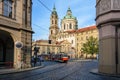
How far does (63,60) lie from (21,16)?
3343 centimetres

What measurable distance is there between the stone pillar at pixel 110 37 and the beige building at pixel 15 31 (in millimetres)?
9712

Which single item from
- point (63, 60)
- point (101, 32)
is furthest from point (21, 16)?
point (63, 60)

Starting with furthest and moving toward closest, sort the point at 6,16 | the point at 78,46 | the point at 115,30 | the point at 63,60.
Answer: the point at 78,46 < the point at 63,60 < the point at 6,16 < the point at 115,30

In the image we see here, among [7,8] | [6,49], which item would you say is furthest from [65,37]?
[7,8]

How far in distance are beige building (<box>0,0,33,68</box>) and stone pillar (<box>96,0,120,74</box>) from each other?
9.71 meters

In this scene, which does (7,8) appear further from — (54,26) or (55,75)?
(54,26)

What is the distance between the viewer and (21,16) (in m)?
34.8

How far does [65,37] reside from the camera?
16625cm

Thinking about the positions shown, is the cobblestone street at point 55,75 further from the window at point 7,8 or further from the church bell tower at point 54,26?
the church bell tower at point 54,26

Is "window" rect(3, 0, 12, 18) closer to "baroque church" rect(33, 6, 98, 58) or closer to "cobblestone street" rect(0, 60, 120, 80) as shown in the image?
"cobblestone street" rect(0, 60, 120, 80)

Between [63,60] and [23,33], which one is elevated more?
[23,33]

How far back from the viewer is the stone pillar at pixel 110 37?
23.6 meters

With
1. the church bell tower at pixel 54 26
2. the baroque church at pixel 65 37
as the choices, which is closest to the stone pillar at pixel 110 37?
the baroque church at pixel 65 37

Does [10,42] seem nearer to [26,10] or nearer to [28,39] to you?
[28,39]
